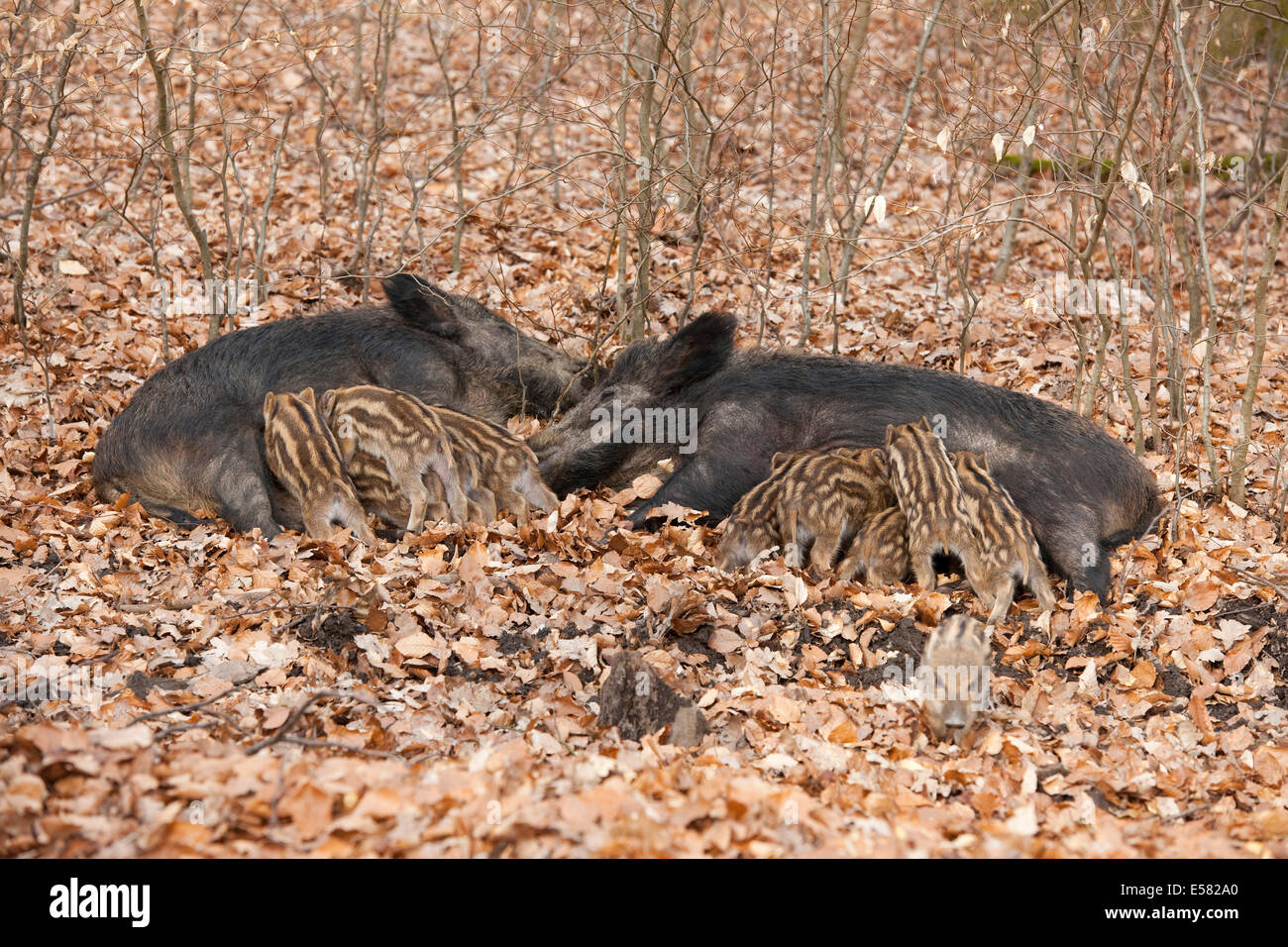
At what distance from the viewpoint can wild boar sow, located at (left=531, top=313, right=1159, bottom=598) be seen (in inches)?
260

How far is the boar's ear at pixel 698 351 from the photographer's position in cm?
729

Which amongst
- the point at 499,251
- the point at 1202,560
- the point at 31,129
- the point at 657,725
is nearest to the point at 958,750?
the point at 657,725

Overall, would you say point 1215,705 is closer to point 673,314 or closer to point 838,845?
point 838,845

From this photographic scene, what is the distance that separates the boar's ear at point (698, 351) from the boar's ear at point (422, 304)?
5.06 ft

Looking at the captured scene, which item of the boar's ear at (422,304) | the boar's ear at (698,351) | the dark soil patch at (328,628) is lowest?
the dark soil patch at (328,628)

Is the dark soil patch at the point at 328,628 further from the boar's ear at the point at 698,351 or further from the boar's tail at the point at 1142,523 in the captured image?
the boar's tail at the point at 1142,523

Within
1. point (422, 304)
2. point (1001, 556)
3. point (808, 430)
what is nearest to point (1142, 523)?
point (1001, 556)

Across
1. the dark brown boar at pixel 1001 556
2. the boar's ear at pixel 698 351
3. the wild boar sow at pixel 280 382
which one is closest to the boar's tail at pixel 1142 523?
the dark brown boar at pixel 1001 556

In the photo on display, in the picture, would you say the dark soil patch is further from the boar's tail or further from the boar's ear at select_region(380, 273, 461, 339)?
the boar's tail

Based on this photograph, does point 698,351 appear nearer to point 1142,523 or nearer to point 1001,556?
point 1001,556

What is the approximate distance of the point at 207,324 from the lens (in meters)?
8.91

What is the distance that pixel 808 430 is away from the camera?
723 cm

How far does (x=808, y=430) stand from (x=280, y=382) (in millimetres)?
3110

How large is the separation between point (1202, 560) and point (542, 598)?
3.27 meters
